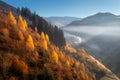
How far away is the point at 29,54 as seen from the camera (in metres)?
142

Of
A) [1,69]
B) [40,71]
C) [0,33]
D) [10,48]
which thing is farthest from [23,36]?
[1,69]

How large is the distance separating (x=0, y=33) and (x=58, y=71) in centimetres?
4495

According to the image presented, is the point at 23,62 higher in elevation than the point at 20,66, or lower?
higher

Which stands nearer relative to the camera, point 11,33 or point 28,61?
point 28,61

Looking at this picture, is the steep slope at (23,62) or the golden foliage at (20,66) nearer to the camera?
the steep slope at (23,62)

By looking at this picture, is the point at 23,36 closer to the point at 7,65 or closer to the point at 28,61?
the point at 28,61

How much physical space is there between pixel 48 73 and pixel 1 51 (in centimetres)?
2802

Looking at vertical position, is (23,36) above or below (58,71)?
above

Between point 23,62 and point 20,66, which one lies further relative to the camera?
point 23,62

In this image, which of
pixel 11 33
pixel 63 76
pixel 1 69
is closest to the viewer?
pixel 1 69

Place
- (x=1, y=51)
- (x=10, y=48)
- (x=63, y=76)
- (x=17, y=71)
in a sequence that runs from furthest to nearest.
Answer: (x=63, y=76) < (x=10, y=48) < (x=1, y=51) < (x=17, y=71)

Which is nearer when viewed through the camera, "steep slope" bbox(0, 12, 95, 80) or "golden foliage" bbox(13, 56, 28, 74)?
"steep slope" bbox(0, 12, 95, 80)

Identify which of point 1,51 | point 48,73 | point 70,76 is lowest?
point 70,76

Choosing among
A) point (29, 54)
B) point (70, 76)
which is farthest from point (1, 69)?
point (70, 76)
